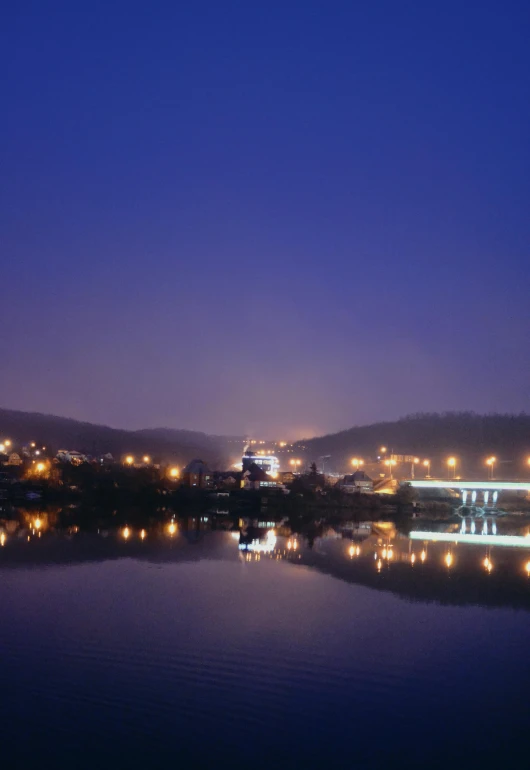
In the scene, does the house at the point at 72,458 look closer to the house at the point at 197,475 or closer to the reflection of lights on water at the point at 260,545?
the house at the point at 197,475

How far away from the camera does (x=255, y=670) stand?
8148 millimetres

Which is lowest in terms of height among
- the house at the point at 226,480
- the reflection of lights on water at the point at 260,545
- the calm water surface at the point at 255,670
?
the calm water surface at the point at 255,670

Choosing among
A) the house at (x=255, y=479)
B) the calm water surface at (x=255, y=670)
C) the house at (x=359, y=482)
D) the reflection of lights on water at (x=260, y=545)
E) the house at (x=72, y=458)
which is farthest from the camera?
the house at (x=359, y=482)

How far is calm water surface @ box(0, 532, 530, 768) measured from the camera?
622 centimetres

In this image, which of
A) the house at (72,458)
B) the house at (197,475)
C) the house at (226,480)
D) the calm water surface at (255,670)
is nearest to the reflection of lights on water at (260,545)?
the calm water surface at (255,670)

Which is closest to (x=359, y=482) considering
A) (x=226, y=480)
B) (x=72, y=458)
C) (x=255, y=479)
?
(x=255, y=479)

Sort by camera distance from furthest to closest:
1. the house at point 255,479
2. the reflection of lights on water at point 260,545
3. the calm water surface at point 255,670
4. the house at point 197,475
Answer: the house at point 197,475 < the house at point 255,479 < the reflection of lights on water at point 260,545 < the calm water surface at point 255,670

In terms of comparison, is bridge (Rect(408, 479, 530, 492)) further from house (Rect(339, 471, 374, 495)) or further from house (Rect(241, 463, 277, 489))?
house (Rect(241, 463, 277, 489))

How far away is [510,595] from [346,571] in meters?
3.58

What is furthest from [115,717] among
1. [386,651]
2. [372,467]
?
[372,467]

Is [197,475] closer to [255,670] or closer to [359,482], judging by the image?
[359,482]

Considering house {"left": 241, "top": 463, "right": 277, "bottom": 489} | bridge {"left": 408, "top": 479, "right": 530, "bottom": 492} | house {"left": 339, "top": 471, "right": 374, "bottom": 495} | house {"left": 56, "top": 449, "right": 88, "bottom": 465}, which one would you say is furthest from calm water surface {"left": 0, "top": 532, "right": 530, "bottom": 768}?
house {"left": 339, "top": 471, "right": 374, "bottom": 495}

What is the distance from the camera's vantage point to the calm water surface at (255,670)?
6223mm

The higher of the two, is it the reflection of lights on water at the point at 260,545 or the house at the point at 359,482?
the house at the point at 359,482
